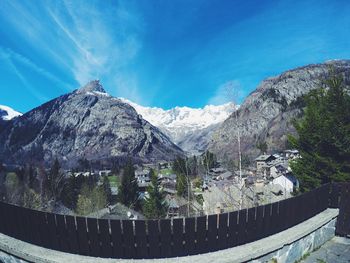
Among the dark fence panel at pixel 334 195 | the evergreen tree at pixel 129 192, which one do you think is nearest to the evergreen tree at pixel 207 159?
the evergreen tree at pixel 129 192

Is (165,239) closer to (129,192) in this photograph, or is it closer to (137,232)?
(137,232)

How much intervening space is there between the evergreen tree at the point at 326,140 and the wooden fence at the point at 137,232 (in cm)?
926

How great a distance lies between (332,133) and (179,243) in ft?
38.6

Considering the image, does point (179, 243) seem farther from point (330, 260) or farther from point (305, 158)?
point (305, 158)

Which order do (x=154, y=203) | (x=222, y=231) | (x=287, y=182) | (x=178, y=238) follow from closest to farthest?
(x=178, y=238), (x=222, y=231), (x=154, y=203), (x=287, y=182)

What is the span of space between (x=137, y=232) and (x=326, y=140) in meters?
12.4

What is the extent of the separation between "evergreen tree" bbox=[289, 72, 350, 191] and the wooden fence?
30.4 ft

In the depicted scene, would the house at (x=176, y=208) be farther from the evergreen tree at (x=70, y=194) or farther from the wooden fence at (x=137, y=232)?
the wooden fence at (x=137, y=232)

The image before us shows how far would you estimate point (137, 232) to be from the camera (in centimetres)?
596

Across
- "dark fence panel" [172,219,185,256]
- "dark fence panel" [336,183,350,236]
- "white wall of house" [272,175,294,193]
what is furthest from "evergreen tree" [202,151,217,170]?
"dark fence panel" [172,219,185,256]

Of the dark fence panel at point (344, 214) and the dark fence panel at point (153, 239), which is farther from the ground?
the dark fence panel at point (153, 239)

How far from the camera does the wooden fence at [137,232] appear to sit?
19.6 ft

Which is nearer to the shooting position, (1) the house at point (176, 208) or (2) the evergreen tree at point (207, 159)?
(1) the house at point (176, 208)

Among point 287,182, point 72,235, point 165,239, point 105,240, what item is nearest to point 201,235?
point 165,239
